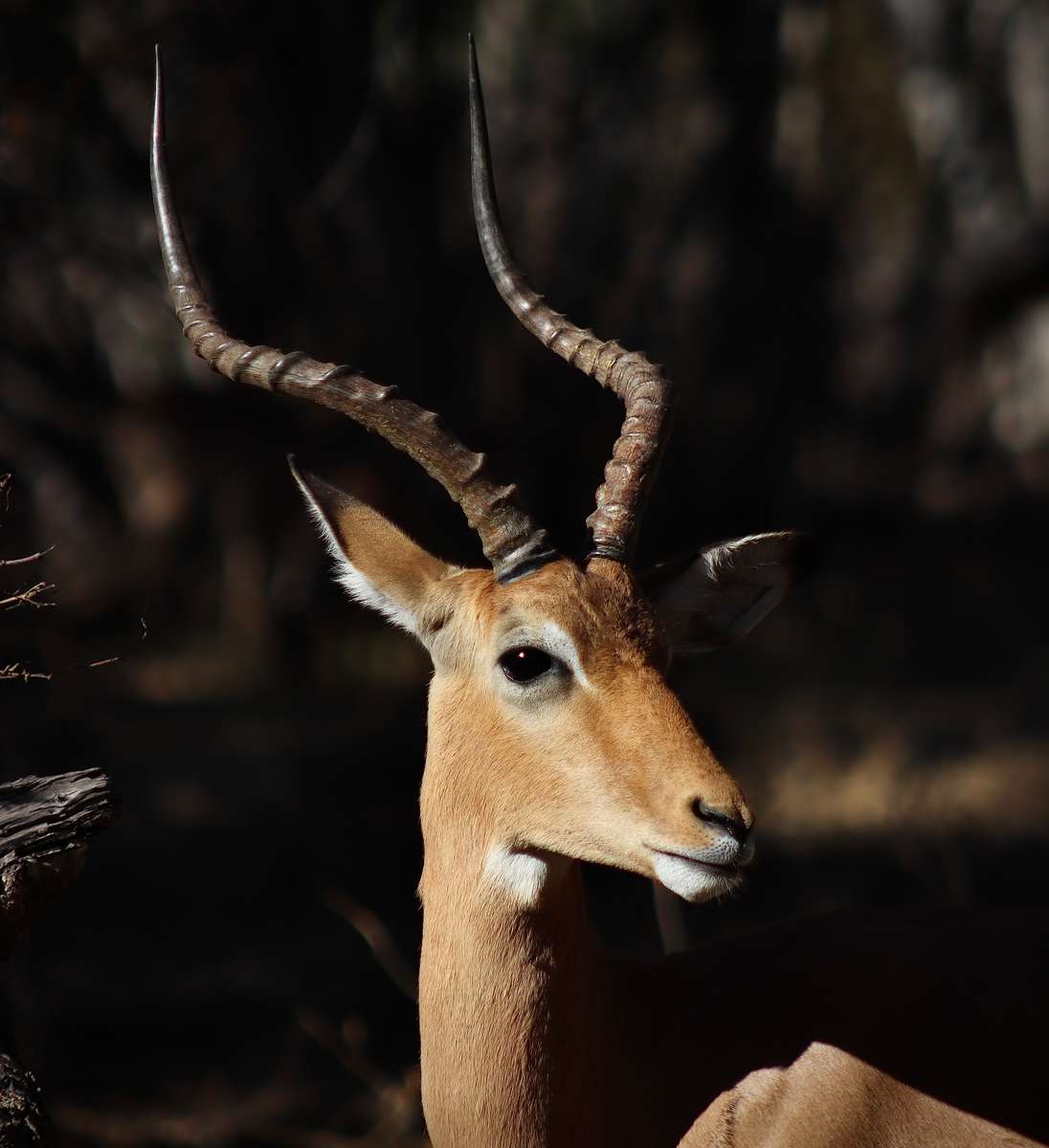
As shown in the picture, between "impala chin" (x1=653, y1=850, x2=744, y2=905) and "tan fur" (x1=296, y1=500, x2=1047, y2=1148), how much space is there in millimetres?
67

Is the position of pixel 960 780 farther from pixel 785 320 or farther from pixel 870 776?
pixel 785 320

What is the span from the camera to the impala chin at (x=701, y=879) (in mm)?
3426

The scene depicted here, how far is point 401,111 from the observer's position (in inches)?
409

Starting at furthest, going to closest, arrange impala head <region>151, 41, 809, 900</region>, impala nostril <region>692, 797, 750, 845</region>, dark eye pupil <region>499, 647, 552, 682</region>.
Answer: dark eye pupil <region>499, 647, 552, 682</region> < impala head <region>151, 41, 809, 900</region> < impala nostril <region>692, 797, 750, 845</region>

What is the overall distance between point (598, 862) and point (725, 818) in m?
0.56

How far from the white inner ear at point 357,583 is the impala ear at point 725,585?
0.70 m

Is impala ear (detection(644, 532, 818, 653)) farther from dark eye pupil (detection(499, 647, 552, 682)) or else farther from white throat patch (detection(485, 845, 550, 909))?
white throat patch (detection(485, 845, 550, 909))

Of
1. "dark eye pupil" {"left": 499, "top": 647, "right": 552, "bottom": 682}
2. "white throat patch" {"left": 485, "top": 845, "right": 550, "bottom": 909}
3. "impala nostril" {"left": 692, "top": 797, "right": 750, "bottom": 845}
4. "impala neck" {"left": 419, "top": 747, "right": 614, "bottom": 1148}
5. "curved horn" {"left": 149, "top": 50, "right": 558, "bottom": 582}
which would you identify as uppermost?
"curved horn" {"left": 149, "top": 50, "right": 558, "bottom": 582}

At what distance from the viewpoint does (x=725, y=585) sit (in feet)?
14.3

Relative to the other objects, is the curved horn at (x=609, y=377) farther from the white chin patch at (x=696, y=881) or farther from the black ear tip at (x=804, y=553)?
the white chin patch at (x=696, y=881)

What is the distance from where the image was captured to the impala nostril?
11.1 feet

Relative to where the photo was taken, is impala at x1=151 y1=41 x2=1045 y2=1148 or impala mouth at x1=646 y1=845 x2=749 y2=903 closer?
impala mouth at x1=646 y1=845 x2=749 y2=903

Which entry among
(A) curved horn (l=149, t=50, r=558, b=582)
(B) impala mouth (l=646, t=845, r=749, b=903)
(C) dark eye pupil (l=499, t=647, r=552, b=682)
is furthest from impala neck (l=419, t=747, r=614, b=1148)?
(A) curved horn (l=149, t=50, r=558, b=582)

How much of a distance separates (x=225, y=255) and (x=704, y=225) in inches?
321
